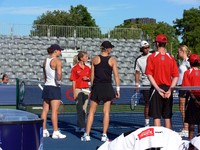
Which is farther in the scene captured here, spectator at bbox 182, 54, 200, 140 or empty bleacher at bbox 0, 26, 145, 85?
empty bleacher at bbox 0, 26, 145, 85

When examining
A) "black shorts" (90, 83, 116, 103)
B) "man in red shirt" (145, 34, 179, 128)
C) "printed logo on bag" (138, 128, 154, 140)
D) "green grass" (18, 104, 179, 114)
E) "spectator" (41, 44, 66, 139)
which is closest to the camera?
"printed logo on bag" (138, 128, 154, 140)

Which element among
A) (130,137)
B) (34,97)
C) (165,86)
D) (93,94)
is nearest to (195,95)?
(165,86)

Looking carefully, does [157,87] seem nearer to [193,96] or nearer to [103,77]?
[193,96]

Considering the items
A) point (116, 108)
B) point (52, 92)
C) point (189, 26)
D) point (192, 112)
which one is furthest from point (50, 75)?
point (189, 26)

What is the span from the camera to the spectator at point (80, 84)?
11211 mm

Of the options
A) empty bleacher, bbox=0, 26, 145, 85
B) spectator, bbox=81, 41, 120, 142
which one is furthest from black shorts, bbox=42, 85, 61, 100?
empty bleacher, bbox=0, 26, 145, 85

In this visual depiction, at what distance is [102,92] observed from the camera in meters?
9.65

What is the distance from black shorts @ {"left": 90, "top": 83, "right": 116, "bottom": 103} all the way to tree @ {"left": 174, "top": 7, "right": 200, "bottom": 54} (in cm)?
5638

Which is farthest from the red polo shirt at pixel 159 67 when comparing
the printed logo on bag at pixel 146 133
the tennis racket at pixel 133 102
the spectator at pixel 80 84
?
the tennis racket at pixel 133 102

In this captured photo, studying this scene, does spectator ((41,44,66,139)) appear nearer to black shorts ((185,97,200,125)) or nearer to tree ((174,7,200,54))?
black shorts ((185,97,200,125))

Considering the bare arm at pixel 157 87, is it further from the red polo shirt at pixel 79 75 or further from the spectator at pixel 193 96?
the red polo shirt at pixel 79 75

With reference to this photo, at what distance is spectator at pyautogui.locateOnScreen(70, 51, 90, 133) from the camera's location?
1121 centimetres

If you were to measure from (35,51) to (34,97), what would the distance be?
15.6 metres

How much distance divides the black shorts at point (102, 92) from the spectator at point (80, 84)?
149cm
